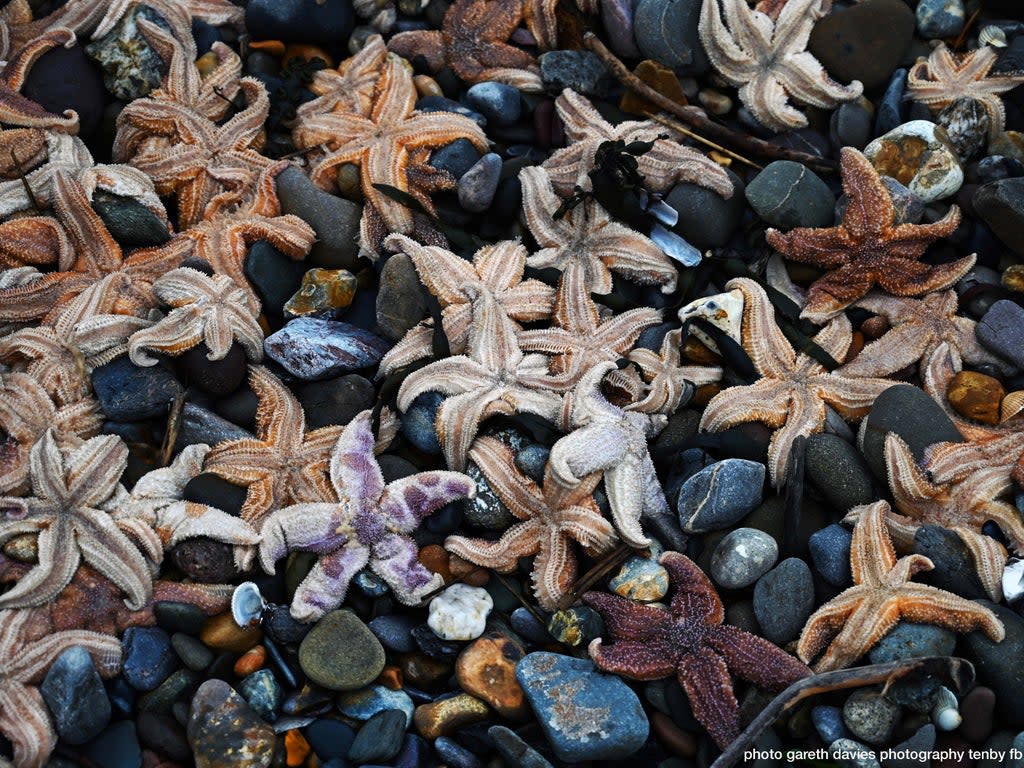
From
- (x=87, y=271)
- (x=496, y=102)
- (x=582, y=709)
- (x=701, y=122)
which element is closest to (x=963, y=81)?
(x=701, y=122)

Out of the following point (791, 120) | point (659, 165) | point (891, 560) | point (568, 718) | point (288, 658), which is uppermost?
point (791, 120)

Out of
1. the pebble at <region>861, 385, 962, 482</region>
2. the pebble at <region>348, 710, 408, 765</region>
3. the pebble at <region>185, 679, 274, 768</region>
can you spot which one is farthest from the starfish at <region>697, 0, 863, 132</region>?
the pebble at <region>185, 679, 274, 768</region>

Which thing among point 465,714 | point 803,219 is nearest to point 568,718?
point 465,714

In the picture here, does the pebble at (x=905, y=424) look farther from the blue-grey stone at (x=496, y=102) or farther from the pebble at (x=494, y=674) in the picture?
the blue-grey stone at (x=496, y=102)

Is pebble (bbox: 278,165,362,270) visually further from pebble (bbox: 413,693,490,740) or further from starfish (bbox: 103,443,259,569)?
pebble (bbox: 413,693,490,740)

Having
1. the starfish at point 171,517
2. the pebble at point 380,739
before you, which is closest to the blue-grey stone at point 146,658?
the starfish at point 171,517

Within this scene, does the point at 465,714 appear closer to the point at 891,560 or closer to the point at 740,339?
the point at 891,560
